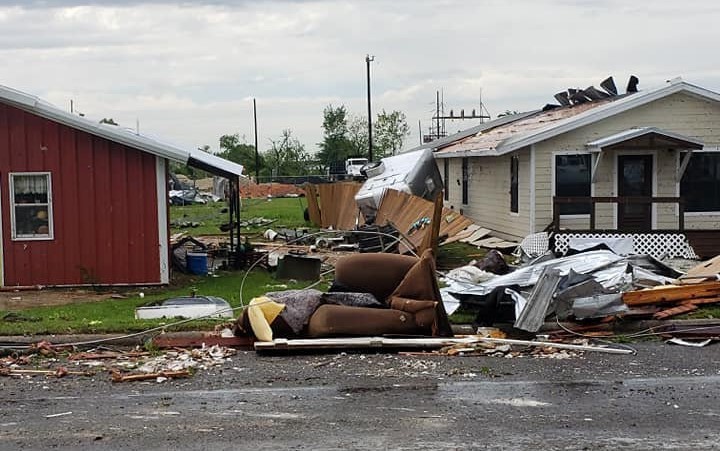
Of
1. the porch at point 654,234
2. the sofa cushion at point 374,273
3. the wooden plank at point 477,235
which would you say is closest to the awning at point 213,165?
the wooden plank at point 477,235

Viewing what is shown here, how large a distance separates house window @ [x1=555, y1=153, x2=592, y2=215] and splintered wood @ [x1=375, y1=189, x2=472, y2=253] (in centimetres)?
229

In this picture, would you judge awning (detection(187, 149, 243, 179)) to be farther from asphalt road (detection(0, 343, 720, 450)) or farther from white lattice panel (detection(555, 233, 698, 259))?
asphalt road (detection(0, 343, 720, 450))

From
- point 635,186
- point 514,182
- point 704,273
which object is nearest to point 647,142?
point 635,186

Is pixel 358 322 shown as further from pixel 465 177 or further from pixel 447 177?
pixel 447 177

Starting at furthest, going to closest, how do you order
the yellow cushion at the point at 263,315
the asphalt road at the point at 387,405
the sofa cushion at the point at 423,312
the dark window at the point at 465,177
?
the dark window at the point at 465,177 < the sofa cushion at the point at 423,312 < the yellow cushion at the point at 263,315 < the asphalt road at the point at 387,405

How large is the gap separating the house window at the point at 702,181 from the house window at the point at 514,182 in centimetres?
384

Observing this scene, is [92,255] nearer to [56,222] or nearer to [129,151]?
[56,222]

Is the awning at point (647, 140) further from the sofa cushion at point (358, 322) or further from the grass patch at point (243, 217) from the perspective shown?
the grass patch at point (243, 217)

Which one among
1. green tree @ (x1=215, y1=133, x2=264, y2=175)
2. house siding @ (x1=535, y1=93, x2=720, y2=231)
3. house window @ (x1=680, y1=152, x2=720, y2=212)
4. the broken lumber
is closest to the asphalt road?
the broken lumber

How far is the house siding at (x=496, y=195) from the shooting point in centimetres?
2067

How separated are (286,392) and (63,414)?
1890mm

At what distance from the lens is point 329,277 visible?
16922 millimetres

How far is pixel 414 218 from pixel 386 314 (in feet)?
28.6

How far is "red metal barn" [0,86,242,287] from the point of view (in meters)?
16.1
